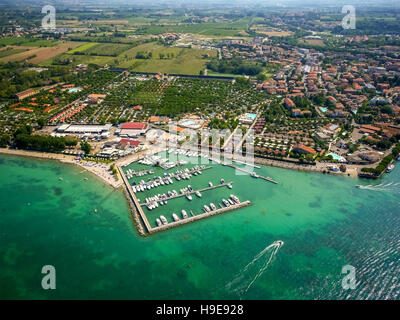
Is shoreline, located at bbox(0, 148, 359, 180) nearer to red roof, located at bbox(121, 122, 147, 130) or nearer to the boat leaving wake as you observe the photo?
the boat leaving wake

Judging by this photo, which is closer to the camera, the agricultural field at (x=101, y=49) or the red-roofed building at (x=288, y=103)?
the red-roofed building at (x=288, y=103)

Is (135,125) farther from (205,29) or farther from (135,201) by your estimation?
(205,29)

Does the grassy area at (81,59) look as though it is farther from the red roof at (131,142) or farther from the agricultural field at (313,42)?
the agricultural field at (313,42)

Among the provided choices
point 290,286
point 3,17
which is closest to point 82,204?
point 290,286

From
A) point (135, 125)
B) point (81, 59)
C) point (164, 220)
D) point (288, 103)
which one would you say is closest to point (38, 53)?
point (81, 59)

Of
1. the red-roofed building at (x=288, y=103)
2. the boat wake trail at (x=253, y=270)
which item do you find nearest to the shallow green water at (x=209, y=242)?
the boat wake trail at (x=253, y=270)

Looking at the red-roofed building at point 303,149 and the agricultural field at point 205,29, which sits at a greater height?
the agricultural field at point 205,29
